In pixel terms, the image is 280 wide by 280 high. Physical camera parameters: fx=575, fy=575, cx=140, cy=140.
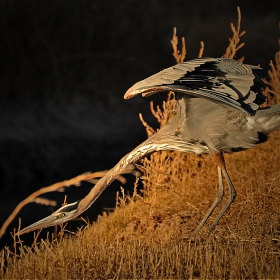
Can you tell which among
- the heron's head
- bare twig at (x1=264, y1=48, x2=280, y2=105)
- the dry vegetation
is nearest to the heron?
the heron's head

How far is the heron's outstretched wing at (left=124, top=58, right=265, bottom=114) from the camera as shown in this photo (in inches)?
144

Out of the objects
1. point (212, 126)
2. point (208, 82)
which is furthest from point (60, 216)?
point (208, 82)

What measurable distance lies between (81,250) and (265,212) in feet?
5.98

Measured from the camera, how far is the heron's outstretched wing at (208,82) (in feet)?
12.0

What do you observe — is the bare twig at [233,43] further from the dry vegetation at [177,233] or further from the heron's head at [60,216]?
the heron's head at [60,216]

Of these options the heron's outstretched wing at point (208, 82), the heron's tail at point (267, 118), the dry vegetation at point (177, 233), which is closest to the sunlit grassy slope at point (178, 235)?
the dry vegetation at point (177, 233)

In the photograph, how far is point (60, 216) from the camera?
14.5 feet

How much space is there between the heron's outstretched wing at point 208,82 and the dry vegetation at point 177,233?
37.6 inches

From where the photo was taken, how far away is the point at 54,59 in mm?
6832

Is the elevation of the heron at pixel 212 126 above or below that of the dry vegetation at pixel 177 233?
above

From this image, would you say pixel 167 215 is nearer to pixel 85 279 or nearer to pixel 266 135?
pixel 266 135

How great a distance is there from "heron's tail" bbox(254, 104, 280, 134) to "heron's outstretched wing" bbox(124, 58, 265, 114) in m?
0.22

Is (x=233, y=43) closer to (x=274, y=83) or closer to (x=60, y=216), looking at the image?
(x=274, y=83)

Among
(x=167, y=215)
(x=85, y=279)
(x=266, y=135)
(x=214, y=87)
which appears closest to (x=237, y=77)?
(x=214, y=87)
